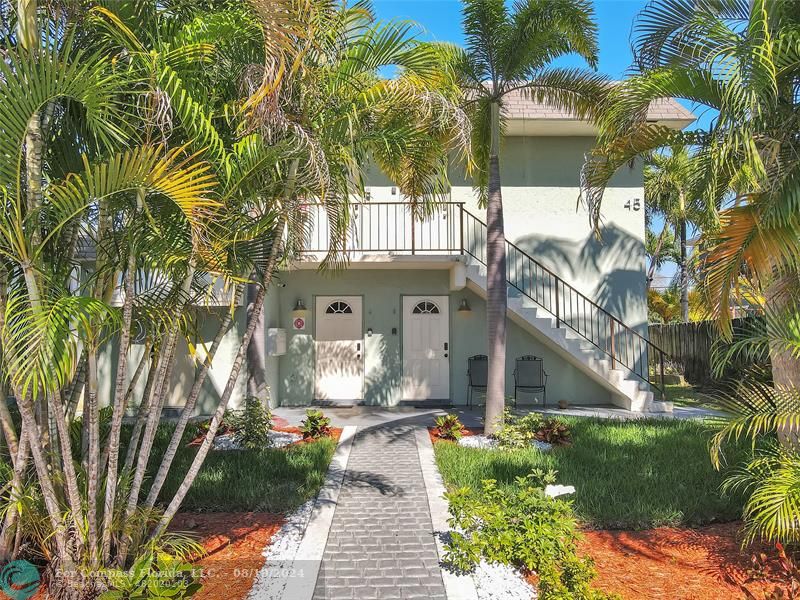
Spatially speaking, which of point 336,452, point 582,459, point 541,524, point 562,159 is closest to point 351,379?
point 336,452

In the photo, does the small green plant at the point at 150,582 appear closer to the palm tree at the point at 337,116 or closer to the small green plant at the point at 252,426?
the palm tree at the point at 337,116

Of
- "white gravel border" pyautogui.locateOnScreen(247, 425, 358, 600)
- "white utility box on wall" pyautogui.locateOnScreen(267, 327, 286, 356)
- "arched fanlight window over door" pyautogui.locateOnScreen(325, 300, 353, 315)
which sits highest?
"arched fanlight window over door" pyautogui.locateOnScreen(325, 300, 353, 315)

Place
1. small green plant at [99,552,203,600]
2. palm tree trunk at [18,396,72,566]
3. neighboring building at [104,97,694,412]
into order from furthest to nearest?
neighboring building at [104,97,694,412] → palm tree trunk at [18,396,72,566] → small green plant at [99,552,203,600]

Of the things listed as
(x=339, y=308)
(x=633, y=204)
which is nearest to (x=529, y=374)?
(x=339, y=308)

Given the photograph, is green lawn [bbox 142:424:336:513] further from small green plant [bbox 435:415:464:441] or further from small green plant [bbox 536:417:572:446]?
small green plant [bbox 536:417:572:446]

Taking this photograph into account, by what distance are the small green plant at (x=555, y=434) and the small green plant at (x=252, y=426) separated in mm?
3904

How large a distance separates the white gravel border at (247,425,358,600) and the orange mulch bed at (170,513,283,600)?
0.09 metres

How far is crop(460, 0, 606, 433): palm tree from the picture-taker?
22.9ft

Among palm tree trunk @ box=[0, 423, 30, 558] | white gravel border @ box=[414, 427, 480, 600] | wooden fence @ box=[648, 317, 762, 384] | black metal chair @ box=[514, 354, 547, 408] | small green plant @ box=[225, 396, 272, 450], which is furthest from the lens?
wooden fence @ box=[648, 317, 762, 384]

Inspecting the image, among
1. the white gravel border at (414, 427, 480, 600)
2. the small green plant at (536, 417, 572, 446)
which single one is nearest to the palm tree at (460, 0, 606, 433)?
the small green plant at (536, 417, 572, 446)

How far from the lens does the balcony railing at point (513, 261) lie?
420 inches

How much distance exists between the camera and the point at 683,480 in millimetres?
5602

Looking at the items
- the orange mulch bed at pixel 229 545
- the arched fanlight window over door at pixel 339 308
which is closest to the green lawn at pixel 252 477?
the orange mulch bed at pixel 229 545

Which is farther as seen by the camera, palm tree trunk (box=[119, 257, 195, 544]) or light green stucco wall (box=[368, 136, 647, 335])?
light green stucco wall (box=[368, 136, 647, 335])
